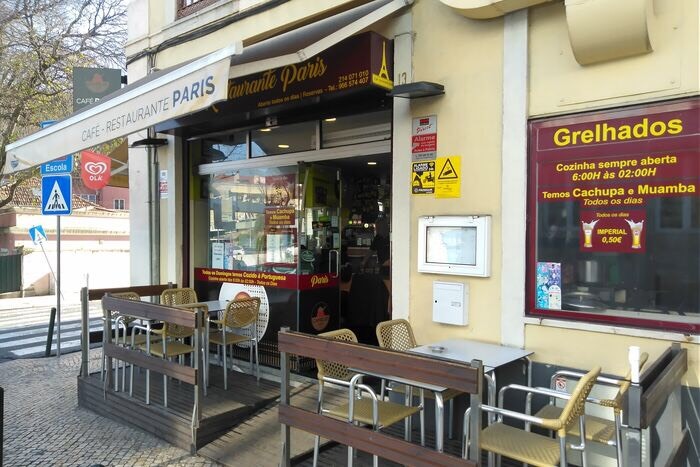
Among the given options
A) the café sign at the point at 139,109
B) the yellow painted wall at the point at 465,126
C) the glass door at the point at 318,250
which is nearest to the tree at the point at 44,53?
the café sign at the point at 139,109

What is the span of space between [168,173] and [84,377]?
9.27 ft

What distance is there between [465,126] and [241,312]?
2.82m

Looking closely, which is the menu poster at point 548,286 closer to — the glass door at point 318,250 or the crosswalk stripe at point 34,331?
the glass door at point 318,250

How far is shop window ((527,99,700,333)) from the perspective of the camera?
3.18 metres

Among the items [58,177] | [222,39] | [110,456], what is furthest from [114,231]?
[110,456]

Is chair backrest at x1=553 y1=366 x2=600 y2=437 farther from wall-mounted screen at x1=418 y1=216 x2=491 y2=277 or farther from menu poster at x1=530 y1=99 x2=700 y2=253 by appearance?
wall-mounted screen at x1=418 y1=216 x2=491 y2=277

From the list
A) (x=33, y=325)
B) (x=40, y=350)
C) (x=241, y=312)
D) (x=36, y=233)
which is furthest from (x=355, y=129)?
(x=36, y=233)

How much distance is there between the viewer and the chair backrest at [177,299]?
5256 millimetres

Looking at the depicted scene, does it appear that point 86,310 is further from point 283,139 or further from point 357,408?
point 357,408

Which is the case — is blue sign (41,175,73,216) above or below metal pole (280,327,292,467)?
above

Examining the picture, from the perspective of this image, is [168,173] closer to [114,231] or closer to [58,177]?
[58,177]

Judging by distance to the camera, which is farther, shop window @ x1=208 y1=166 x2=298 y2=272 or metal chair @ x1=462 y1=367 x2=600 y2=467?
shop window @ x1=208 y1=166 x2=298 y2=272

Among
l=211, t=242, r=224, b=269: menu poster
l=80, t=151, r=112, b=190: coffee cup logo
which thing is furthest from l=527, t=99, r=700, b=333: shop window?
l=80, t=151, r=112, b=190: coffee cup logo

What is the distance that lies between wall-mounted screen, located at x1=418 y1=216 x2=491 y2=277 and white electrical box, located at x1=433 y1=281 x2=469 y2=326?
0.11 m
